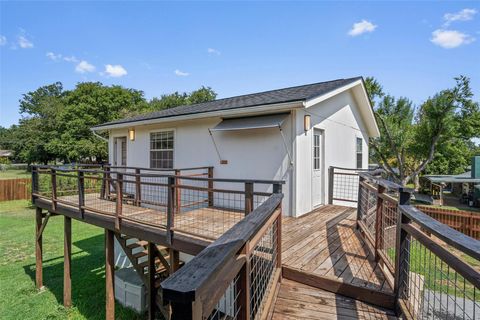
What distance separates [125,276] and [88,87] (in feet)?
90.1

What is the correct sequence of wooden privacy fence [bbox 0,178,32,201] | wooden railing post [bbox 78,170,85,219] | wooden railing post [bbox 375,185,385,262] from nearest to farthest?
1. wooden railing post [bbox 375,185,385,262]
2. wooden railing post [bbox 78,170,85,219]
3. wooden privacy fence [bbox 0,178,32,201]

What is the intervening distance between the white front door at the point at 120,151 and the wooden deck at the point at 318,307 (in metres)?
9.33

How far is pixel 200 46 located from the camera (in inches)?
498

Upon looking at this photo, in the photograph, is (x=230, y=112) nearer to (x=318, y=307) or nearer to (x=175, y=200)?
(x=175, y=200)

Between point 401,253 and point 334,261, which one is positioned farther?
point 334,261

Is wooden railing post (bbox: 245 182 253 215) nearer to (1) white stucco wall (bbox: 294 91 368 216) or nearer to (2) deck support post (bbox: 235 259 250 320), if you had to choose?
(2) deck support post (bbox: 235 259 250 320)

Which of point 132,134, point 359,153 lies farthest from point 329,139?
point 132,134

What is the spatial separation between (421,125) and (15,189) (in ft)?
96.9

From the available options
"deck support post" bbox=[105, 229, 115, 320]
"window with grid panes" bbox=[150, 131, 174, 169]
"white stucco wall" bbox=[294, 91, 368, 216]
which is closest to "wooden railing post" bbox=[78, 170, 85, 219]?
"deck support post" bbox=[105, 229, 115, 320]

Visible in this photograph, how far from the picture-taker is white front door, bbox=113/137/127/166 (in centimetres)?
1017

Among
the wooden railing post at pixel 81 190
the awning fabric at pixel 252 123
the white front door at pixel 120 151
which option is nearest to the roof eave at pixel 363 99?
the awning fabric at pixel 252 123

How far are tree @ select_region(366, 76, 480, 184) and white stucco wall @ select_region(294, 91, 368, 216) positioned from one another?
22.8ft

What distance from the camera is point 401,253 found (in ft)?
7.24

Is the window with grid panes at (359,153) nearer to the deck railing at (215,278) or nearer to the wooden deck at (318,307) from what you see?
the wooden deck at (318,307)
